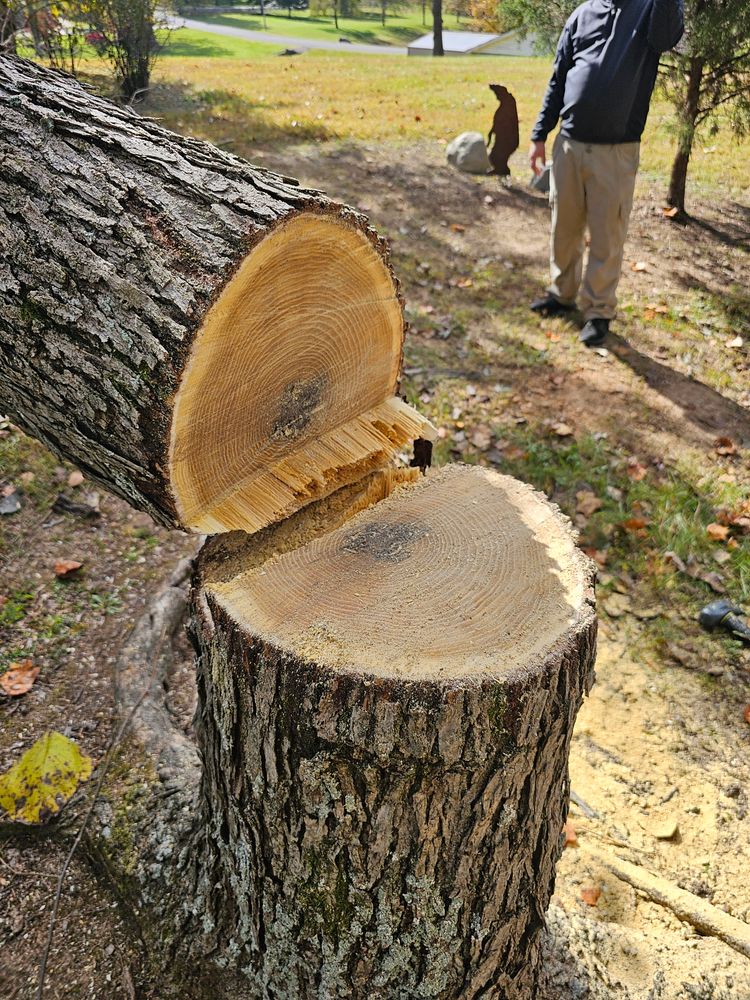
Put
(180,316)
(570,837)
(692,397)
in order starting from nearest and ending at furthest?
(180,316) → (570,837) → (692,397)

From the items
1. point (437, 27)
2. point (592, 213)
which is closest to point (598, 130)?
point (592, 213)

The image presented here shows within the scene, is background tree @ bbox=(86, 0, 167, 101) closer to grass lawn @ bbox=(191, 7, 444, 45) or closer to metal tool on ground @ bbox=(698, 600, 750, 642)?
metal tool on ground @ bbox=(698, 600, 750, 642)

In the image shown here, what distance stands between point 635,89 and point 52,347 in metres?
4.16

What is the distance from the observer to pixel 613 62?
14.1 ft

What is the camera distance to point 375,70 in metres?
15.2

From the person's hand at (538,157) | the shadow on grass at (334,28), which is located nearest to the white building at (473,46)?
the shadow on grass at (334,28)

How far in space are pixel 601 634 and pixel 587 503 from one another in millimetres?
777

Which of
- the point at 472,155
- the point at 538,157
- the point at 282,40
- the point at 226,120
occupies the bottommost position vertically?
the point at 472,155

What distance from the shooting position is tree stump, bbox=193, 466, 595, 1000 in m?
1.44

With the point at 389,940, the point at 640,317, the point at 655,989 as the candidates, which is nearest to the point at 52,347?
the point at 389,940

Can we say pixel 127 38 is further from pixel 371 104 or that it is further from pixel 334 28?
pixel 334 28

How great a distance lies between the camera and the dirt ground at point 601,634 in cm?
211

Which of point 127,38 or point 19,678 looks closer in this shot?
point 19,678

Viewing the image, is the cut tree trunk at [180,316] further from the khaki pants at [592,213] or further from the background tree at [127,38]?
the background tree at [127,38]
